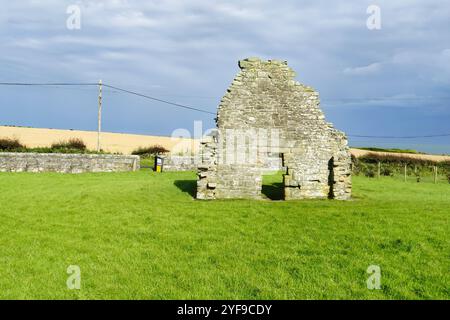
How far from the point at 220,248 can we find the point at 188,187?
37.6 ft

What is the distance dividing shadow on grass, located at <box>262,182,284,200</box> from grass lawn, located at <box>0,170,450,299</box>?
250cm

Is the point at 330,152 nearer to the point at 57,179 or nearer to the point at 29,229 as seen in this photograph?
the point at 29,229

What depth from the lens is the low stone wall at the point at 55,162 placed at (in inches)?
1063

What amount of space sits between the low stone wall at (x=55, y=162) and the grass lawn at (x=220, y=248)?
10543 mm

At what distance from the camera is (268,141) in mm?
17578

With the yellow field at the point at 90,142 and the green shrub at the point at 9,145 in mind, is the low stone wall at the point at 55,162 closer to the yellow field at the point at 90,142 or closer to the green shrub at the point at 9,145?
the green shrub at the point at 9,145

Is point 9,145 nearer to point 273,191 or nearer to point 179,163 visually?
point 179,163

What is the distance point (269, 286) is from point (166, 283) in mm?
1859

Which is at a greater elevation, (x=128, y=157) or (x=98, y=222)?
(x=128, y=157)

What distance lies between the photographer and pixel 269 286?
704 cm

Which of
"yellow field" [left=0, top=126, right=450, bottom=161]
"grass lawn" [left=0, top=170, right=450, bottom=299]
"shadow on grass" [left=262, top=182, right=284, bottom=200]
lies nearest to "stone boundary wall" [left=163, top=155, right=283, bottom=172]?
"shadow on grass" [left=262, top=182, right=284, bottom=200]

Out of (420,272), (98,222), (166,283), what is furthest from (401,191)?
(166,283)

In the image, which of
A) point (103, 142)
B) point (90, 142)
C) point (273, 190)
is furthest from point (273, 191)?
point (103, 142)

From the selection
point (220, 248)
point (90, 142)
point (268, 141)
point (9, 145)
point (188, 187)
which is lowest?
point (220, 248)
